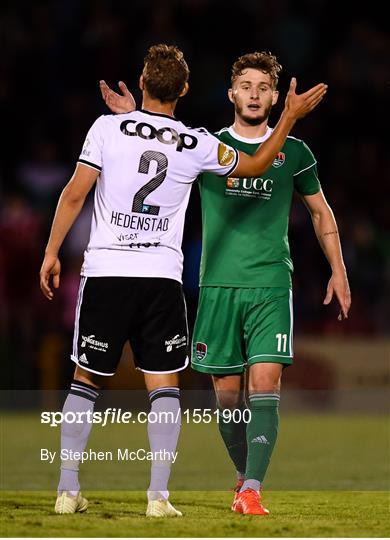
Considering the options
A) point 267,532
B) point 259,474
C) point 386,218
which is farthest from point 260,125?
point 386,218

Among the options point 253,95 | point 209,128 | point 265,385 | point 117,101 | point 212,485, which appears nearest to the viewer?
point 265,385

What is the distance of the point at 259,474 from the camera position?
716 centimetres

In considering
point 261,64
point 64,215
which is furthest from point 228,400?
point 261,64

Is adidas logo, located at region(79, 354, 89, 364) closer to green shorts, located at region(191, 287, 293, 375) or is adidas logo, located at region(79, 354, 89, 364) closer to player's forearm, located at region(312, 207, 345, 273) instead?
green shorts, located at region(191, 287, 293, 375)

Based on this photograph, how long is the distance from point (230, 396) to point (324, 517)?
0.95 m

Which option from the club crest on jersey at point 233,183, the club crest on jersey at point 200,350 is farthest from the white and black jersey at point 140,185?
the club crest on jersey at point 200,350

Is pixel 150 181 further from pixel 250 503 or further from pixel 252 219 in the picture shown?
pixel 250 503

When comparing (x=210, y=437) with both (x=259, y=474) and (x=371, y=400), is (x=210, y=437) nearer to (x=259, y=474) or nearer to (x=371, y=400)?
(x=371, y=400)

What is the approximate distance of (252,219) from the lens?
7.60 m

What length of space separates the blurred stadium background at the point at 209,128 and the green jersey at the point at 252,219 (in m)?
6.12

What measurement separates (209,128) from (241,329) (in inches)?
362

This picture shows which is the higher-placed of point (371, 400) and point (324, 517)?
point (371, 400)

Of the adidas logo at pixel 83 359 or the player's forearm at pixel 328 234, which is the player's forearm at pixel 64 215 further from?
the player's forearm at pixel 328 234

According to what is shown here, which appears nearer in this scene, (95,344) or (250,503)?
(95,344)
